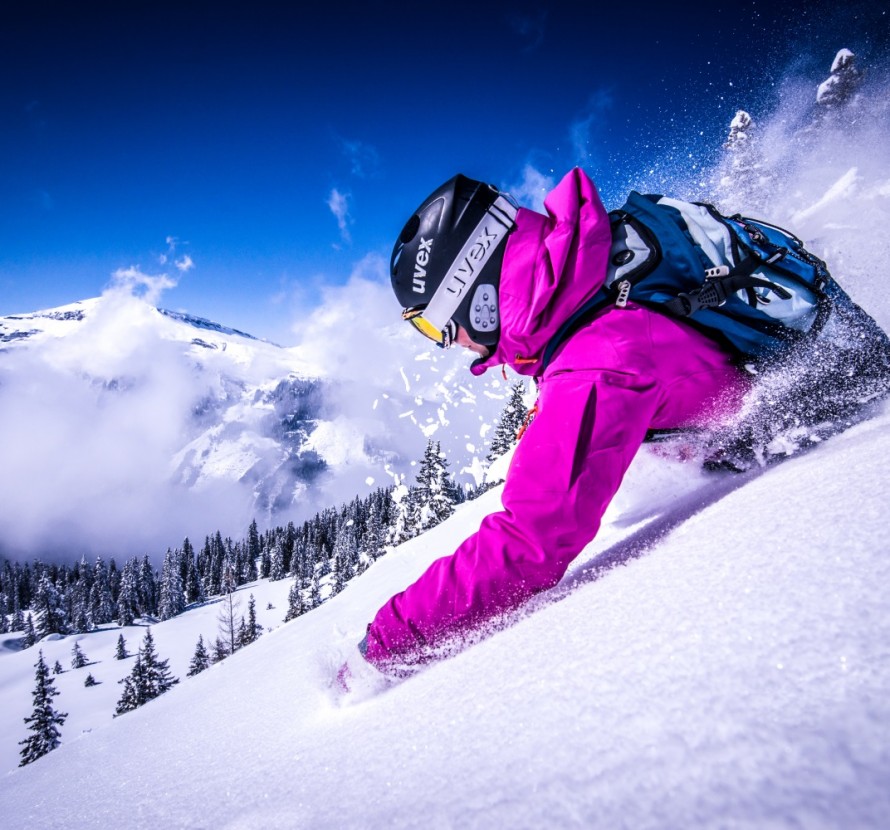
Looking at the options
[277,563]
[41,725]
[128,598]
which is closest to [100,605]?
[128,598]

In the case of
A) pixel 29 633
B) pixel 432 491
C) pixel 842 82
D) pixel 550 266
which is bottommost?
pixel 550 266

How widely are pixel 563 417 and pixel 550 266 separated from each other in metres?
0.81

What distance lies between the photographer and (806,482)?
146 cm

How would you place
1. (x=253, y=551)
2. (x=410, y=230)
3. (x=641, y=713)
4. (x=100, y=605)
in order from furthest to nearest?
(x=253, y=551), (x=100, y=605), (x=410, y=230), (x=641, y=713)

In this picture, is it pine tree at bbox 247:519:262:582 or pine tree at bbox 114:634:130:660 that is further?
pine tree at bbox 247:519:262:582

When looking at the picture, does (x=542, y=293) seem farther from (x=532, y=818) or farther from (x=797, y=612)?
(x=532, y=818)

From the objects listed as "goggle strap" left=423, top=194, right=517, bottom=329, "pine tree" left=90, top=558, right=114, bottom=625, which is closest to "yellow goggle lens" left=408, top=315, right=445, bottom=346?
"goggle strap" left=423, top=194, right=517, bottom=329

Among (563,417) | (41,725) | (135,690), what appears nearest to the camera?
(563,417)

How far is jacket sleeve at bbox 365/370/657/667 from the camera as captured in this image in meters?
1.56

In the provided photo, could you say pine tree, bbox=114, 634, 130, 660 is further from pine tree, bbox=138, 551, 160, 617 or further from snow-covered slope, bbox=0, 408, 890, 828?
snow-covered slope, bbox=0, 408, 890, 828

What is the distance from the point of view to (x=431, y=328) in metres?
2.66

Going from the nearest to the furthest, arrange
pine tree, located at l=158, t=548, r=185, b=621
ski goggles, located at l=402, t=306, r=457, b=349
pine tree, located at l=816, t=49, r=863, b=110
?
ski goggles, located at l=402, t=306, r=457, b=349 < pine tree, located at l=816, t=49, r=863, b=110 < pine tree, located at l=158, t=548, r=185, b=621

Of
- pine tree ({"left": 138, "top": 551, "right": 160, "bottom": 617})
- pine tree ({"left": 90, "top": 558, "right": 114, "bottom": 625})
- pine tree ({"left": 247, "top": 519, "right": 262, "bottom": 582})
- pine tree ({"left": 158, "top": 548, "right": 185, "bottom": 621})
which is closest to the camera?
pine tree ({"left": 158, "top": 548, "right": 185, "bottom": 621})

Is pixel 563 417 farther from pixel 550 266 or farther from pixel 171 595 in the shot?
pixel 171 595
